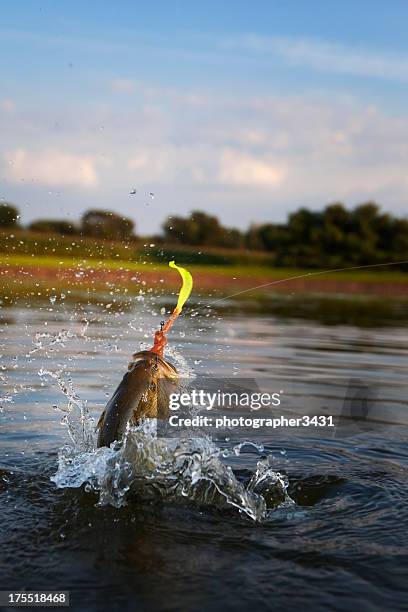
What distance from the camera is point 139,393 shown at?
484 cm

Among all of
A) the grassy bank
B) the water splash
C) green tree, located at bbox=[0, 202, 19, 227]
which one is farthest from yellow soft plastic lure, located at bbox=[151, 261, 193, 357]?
the grassy bank

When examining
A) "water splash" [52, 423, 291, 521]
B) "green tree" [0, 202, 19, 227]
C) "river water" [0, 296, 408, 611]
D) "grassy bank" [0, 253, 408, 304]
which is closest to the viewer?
"river water" [0, 296, 408, 611]

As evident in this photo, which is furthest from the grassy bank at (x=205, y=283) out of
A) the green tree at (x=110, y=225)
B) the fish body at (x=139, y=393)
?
the fish body at (x=139, y=393)

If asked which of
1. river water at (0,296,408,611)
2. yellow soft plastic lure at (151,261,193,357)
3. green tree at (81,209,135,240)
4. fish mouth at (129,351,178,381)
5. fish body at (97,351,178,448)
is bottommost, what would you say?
river water at (0,296,408,611)

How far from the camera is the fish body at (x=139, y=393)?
4809mm

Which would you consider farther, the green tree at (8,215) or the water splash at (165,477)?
the green tree at (8,215)

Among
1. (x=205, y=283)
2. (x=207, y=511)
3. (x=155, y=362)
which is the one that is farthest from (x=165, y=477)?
(x=205, y=283)

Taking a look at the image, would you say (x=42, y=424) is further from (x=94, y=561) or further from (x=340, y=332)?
(x=340, y=332)

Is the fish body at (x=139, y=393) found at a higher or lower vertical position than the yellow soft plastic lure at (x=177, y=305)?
lower

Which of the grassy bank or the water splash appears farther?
the grassy bank

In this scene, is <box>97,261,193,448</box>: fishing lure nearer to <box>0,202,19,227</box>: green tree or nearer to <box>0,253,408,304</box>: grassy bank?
<box>0,202,19,227</box>: green tree

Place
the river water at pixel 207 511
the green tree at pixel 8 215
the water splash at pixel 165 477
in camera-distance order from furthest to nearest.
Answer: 1. the green tree at pixel 8 215
2. the water splash at pixel 165 477
3. the river water at pixel 207 511

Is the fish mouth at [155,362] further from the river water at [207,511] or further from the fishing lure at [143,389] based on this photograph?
the river water at [207,511]

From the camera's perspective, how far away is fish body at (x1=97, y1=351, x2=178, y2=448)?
481 centimetres
